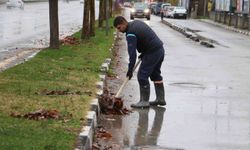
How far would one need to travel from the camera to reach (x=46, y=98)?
9.84 meters

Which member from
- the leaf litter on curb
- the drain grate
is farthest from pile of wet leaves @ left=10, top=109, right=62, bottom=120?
the drain grate

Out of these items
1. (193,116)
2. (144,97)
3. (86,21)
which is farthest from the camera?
(86,21)

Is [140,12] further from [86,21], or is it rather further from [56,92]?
[56,92]

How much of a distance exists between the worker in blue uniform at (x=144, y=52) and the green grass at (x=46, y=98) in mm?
888

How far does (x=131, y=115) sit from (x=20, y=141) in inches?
150

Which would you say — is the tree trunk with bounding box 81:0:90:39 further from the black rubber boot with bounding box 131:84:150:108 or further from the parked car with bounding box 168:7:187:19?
the parked car with bounding box 168:7:187:19

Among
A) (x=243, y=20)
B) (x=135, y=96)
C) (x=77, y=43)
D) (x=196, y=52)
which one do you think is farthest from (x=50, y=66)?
(x=243, y=20)

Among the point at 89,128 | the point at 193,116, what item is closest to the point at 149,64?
the point at 193,116

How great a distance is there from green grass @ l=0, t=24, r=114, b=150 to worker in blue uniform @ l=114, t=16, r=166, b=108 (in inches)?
34.9

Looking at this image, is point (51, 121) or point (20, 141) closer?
point (20, 141)

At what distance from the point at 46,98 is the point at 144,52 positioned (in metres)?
2.13

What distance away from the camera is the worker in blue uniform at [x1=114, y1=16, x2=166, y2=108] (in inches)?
421

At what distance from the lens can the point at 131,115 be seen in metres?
10.5

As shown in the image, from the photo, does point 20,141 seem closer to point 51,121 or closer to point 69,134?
point 69,134
